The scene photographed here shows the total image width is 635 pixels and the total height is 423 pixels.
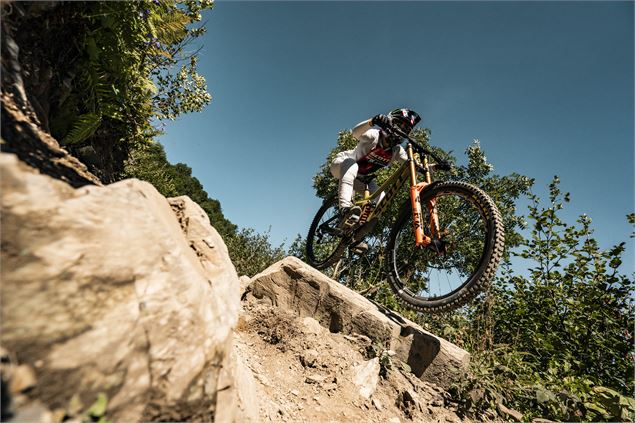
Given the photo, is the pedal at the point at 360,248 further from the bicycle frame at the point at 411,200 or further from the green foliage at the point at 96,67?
the green foliage at the point at 96,67

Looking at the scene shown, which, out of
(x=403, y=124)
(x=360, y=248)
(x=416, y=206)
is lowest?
(x=360, y=248)

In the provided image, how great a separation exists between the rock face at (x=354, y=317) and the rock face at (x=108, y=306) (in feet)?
8.28

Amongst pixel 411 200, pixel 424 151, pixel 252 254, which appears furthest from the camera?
pixel 252 254

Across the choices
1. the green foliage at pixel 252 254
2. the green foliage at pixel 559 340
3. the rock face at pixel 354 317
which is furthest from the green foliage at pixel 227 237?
the green foliage at pixel 559 340

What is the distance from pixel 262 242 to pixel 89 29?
7.34 m

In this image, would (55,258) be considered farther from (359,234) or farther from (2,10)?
(359,234)

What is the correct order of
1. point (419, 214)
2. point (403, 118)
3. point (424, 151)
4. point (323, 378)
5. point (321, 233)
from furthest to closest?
point (321, 233) < point (403, 118) < point (424, 151) < point (419, 214) < point (323, 378)

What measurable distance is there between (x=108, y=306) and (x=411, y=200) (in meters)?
3.65

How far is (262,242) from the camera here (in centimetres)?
967

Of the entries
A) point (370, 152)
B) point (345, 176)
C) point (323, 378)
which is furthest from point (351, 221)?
point (323, 378)

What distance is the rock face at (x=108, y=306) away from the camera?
102 cm

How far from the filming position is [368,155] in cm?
532

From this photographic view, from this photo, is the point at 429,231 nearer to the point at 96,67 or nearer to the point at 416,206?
the point at 416,206

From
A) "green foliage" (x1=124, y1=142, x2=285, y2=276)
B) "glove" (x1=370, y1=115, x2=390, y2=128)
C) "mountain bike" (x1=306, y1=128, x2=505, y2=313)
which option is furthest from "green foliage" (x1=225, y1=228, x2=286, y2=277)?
"glove" (x1=370, y1=115, x2=390, y2=128)
